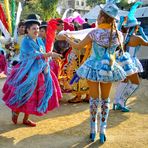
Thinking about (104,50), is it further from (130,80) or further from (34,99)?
(130,80)

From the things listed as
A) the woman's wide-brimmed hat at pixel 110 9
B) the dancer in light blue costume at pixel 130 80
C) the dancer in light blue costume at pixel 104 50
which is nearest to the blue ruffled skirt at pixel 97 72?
the dancer in light blue costume at pixel 104 50

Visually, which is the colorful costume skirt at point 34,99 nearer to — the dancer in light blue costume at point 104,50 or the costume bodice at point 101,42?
the dancer in light blue costume at point 104,50

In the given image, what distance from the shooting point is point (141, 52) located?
420 inches

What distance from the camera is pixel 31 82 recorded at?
4.85 m

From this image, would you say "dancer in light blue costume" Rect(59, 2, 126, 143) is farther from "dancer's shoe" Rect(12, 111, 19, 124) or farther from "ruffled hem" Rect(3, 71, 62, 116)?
"dancer's shoe" Rect(12, 111, 19, 124)

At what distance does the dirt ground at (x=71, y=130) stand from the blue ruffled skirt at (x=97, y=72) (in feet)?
2.69

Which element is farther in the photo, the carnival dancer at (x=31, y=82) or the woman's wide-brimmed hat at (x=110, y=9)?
the carnival dancer at (x=31, y=82)

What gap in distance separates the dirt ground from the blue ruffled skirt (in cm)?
82

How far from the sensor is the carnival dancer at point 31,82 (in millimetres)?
4844

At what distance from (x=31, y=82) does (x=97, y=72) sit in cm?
97

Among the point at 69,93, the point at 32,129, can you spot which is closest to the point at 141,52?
the point at 69,93

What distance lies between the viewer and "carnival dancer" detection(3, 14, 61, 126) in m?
4.84

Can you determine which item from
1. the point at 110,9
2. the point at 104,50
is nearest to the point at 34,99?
the point at 104,50

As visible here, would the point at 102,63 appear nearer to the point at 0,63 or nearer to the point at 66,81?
the point at 66,81
